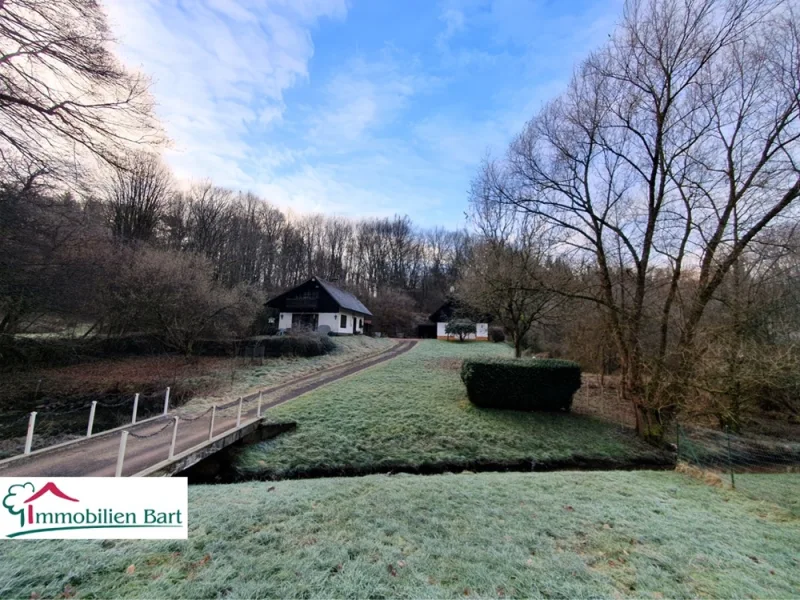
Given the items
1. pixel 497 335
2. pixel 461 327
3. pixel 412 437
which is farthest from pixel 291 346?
pixel 497 335

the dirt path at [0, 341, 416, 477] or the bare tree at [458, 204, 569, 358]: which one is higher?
the bare tree at [458, 204, 569, 358]

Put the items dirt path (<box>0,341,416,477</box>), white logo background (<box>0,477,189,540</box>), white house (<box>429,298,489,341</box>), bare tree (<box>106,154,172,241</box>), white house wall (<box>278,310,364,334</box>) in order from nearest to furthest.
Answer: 1. white logo background (<box>0,477,189,540</box>)
2. dirt path (<box>0,341,416,477</box>)
3. bare tree (<box>106,154,172,241</box>)
4. white house wall (<box>278,310,364,334</box>)
5. white house (<box>429,298,489,341</box>)

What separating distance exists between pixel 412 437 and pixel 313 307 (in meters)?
23.2

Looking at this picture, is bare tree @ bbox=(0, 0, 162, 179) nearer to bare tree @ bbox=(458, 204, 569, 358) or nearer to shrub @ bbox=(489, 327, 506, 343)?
bare tree @ bbox=(458, 204, 569, 358)

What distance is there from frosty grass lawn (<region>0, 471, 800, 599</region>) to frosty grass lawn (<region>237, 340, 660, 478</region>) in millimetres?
2784

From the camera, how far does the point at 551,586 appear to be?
9.22ft

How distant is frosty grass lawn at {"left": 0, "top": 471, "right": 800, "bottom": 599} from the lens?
8.67 feet

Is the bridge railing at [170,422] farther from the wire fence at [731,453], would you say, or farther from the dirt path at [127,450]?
the wire fence at [731,453]

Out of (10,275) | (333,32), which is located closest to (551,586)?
(333,32)

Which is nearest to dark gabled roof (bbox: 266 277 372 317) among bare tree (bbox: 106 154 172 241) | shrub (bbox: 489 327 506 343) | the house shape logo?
bare tree (bbox: 106 154 172 241)

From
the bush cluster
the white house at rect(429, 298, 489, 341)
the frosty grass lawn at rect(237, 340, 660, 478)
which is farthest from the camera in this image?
the white house at rect(429, 298, 489, 341)

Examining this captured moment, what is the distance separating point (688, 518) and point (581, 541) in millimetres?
2133

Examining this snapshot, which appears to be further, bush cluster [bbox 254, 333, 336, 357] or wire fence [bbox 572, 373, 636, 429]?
bush cluster [bbox 254, 333, 336, 357]

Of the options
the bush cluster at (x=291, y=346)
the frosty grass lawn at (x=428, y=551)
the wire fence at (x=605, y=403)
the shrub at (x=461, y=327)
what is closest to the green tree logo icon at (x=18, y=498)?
the frosty grass lawn at (x=428, y=551)
